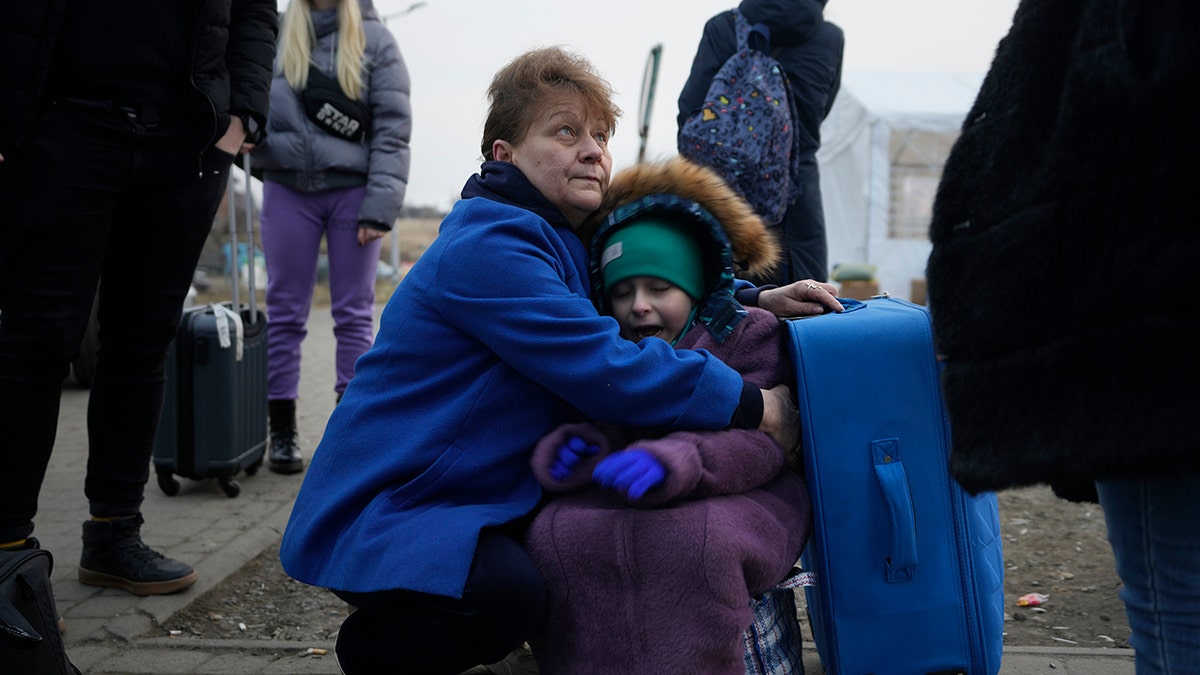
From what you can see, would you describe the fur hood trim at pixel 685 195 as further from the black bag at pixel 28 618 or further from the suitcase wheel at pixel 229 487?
the suitcase wheel at pixel 229 487

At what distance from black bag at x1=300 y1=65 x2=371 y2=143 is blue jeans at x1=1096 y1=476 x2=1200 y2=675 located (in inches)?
132

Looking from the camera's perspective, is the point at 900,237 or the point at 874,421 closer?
the point at 874,421

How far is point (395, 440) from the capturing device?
190cm

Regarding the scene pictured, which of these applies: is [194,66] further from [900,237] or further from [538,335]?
[900,237]

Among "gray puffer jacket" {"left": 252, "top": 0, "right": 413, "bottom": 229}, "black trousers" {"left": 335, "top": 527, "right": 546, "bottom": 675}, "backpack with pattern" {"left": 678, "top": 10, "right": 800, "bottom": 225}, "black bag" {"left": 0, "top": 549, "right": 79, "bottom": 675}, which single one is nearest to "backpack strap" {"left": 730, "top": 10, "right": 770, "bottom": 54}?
"backpack with pattern" {"left": 678, "top": 10, "right": 800, "bottom": 225}

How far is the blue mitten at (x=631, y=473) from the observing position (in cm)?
170

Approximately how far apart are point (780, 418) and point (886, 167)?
44.1 feet

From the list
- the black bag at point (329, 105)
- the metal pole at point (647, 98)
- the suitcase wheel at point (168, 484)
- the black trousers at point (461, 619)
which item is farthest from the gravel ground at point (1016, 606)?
the metal pole at point (647, 98)

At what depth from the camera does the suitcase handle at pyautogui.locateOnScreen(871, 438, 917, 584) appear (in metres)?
1.87

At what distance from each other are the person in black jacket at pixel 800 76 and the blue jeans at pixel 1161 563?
233 cm

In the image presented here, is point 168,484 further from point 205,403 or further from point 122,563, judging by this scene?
point 122,563

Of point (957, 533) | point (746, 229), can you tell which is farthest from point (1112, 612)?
point (746, 229)

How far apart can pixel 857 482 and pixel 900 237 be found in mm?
13674

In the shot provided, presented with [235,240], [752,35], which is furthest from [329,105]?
[752,35]
